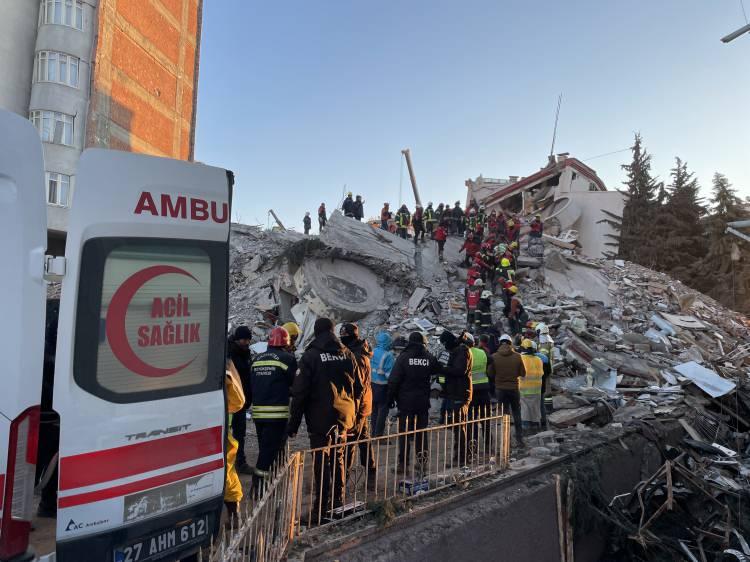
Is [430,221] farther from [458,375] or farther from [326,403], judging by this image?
[326,403]

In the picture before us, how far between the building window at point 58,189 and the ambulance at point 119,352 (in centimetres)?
2069

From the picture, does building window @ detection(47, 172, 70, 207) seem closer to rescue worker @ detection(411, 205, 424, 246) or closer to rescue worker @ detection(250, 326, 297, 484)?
rescue worker @ detection(411, 205, 424, 246)

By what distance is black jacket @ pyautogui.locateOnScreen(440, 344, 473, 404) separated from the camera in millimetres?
6398

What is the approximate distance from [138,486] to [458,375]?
4379 mm

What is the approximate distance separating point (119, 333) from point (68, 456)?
2.08ft

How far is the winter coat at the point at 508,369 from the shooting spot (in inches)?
293

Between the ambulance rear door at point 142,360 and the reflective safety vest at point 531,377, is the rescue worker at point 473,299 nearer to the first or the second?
the reflective safety vest at point 531,377

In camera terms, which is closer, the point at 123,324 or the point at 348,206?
the point at 123,324

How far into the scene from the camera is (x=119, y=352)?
272 centimetres

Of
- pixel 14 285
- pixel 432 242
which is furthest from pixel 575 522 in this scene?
pixel 432 242

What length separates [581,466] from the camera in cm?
639

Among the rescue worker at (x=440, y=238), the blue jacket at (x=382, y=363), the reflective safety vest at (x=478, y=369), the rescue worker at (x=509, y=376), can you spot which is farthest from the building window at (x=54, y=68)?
the rescue worker at (x=509, y=376)

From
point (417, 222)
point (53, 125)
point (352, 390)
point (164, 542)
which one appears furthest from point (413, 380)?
point (53, 125)

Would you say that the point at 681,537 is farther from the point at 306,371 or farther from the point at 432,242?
the point at 432,242
